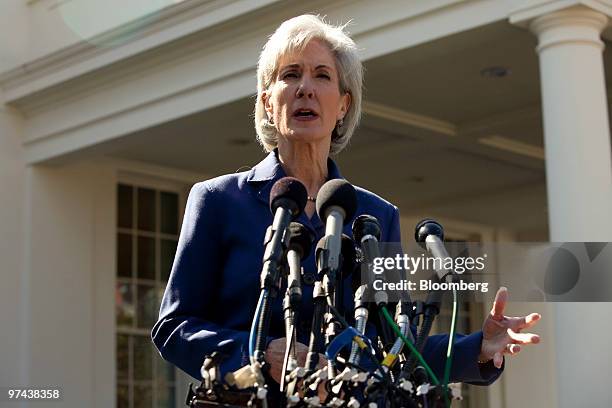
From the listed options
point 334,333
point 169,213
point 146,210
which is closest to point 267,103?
point 334,333

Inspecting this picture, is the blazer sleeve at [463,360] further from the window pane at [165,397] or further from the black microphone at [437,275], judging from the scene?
the window pane at [165,397]

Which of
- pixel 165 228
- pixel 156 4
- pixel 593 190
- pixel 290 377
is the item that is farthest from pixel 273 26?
pixel 290 377

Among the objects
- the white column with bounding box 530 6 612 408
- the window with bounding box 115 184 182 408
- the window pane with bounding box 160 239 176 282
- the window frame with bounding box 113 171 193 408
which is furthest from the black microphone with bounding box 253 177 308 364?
the window pane with bounding box 160 239 176 282

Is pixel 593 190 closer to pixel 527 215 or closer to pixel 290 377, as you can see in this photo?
pixel 290 377

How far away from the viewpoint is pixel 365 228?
2.23 m

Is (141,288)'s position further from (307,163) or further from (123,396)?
(307,163)

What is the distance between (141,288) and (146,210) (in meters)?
0.85

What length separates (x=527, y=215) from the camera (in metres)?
14.5

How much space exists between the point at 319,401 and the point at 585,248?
219 cm

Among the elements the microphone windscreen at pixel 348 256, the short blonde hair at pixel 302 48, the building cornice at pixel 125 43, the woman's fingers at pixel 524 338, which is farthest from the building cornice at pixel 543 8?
the microphone windscreen at pixel 348 256

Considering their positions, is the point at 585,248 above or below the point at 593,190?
below

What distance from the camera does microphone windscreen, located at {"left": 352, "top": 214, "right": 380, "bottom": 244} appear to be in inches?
87.8

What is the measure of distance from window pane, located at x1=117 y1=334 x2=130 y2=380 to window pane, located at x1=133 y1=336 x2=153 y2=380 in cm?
10

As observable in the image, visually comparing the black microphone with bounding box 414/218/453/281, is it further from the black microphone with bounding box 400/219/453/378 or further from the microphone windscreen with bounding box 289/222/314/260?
the microphone windscreen with bounding box 289/222/314/260
